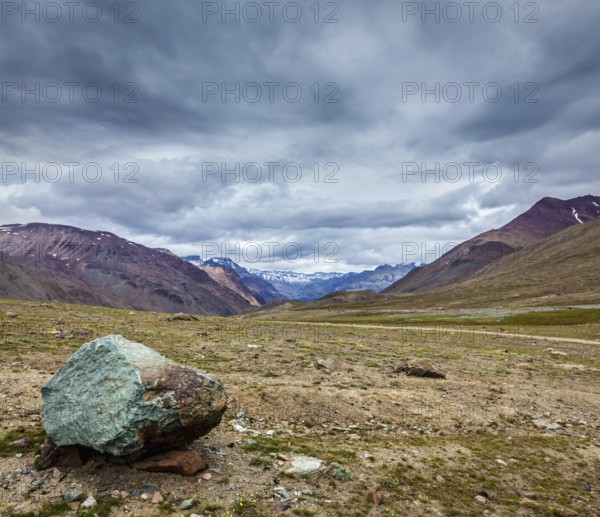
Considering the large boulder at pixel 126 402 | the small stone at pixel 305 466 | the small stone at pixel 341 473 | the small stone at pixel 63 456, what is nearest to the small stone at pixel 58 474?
the small stone at pixel 63 456

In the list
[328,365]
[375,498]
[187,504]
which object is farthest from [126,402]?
[328,365]

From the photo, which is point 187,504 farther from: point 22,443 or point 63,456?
point 22,443

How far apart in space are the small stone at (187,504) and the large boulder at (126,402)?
2030 mm

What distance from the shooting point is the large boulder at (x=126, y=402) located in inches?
424

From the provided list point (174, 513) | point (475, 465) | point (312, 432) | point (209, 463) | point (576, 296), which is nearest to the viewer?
point (174, 513)

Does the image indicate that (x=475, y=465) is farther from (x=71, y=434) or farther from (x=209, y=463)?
(x=71, y=434)

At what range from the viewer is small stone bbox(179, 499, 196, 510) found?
9875 mm

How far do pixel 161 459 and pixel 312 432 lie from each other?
6.50 m

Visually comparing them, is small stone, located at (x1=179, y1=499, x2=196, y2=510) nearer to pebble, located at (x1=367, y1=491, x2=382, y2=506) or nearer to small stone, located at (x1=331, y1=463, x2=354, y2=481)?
small stone, located at (x1=331, y1=463, x2=354, y2=481)

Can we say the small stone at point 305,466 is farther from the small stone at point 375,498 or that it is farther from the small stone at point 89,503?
the small stone at point 89,503

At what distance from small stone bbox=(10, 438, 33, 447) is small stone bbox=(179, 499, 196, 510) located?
6345 mm

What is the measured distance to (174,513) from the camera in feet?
31.7

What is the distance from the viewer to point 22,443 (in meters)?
12.4

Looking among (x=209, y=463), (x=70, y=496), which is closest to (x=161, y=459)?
(x=209, y=463)
